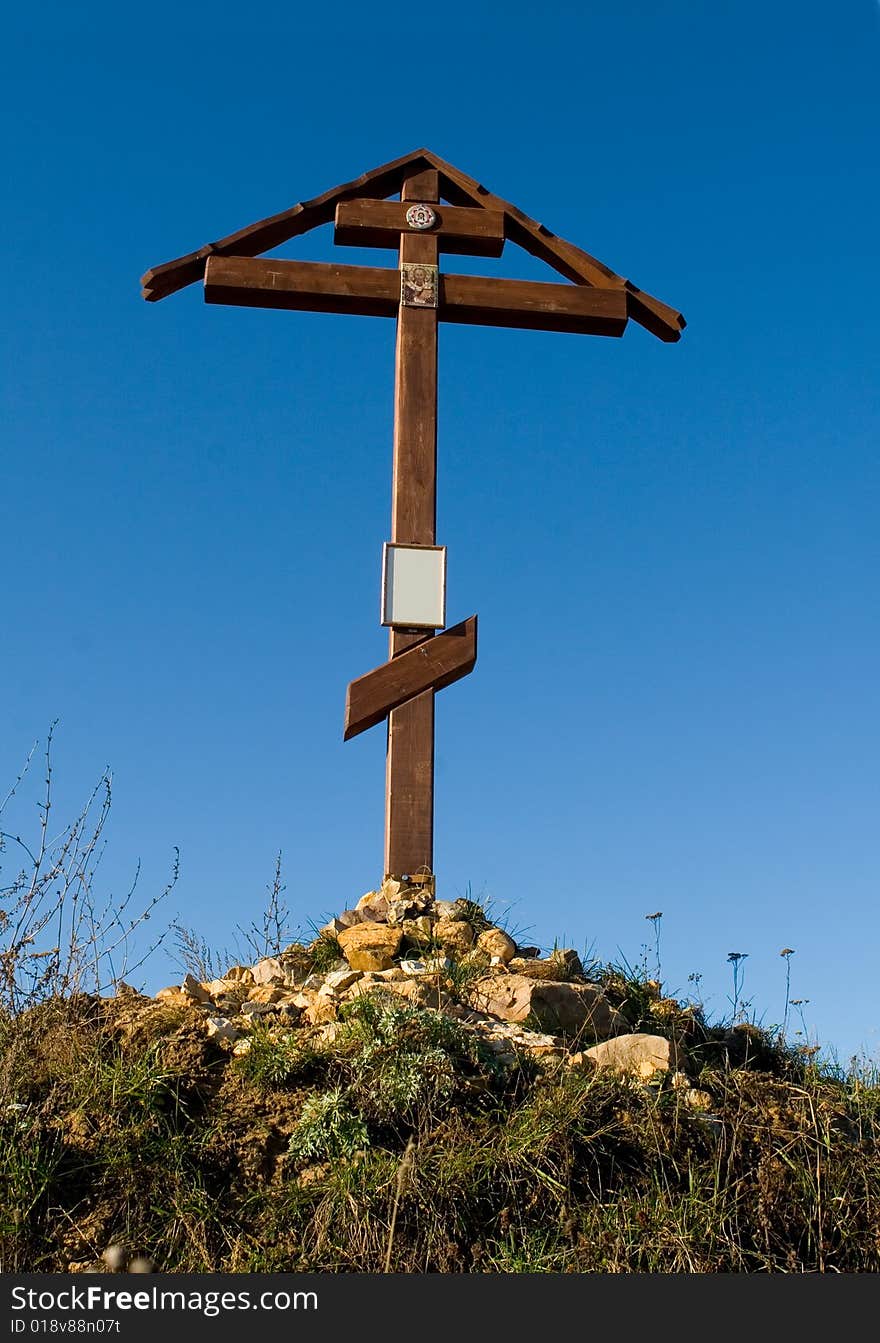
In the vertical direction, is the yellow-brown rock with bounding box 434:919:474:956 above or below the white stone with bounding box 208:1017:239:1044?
above

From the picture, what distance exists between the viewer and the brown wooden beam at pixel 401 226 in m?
8.81

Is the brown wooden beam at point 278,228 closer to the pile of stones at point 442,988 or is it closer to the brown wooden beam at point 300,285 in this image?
the brown wooden beam at point 300,285

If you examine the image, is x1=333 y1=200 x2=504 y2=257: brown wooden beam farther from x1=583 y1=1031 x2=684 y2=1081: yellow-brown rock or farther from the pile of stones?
x1=583 y1=1031 x2=684 y2=1081: yellow-brown rock

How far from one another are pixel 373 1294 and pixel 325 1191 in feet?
2.43

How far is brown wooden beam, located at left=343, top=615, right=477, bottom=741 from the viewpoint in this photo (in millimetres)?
8016

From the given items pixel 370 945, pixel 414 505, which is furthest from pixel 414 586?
pixel 370 945

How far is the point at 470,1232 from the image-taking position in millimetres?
5117

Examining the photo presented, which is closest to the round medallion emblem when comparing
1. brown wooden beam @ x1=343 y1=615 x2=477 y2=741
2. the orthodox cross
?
the orthodox cross

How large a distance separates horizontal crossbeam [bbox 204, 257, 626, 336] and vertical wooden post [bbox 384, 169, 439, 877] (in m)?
0.19

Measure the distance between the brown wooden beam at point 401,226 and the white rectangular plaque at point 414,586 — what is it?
2.11 metres

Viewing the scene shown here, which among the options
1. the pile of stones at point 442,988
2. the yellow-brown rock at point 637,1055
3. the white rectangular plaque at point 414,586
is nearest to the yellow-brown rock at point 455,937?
the pile of stones at point 442,988

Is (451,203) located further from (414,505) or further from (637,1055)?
(637,1055)

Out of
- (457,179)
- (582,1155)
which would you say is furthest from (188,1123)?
(457,179)

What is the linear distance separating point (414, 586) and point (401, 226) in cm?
240
